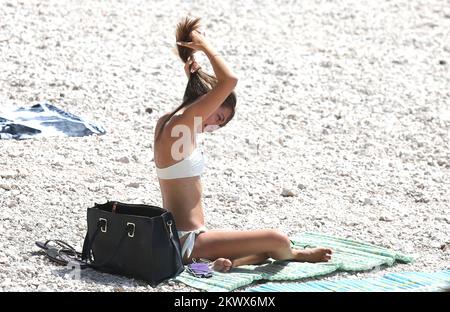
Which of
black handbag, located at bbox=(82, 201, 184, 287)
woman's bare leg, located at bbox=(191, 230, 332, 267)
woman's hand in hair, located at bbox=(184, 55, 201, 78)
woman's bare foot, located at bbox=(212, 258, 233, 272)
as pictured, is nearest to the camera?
black handbag, located at bbox=(82, 201, 184, 287)

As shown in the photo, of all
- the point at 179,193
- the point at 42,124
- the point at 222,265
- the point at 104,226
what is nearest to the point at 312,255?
the point at 222,265

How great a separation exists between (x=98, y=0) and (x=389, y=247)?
22.0 feet

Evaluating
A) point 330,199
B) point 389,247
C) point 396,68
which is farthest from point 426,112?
point 389,247

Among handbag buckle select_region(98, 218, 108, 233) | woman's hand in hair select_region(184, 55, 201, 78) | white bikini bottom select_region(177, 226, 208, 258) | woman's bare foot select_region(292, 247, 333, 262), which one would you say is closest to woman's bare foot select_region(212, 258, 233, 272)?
white bikini bottom select_region(177, 226, 208, 258)

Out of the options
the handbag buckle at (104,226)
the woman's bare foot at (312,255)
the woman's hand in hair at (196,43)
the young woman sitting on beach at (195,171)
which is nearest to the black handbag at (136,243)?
the handbag buckle at (104,226)

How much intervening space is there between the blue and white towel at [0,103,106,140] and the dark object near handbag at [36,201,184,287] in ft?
9.35

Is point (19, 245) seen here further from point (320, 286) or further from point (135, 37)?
point (135, 37)

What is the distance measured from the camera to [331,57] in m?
11.3

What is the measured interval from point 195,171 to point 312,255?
821 mm

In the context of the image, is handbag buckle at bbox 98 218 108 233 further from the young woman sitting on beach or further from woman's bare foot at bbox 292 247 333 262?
woman's bare foot at bbox 292 247 333 262

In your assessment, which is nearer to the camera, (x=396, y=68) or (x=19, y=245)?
(x=19, y=245)

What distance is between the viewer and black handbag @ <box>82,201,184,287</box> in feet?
17.1

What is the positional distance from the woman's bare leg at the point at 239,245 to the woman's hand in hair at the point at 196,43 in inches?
40.4

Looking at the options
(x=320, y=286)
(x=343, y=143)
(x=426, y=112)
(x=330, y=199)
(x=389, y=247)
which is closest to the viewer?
(x=320, y=286)
